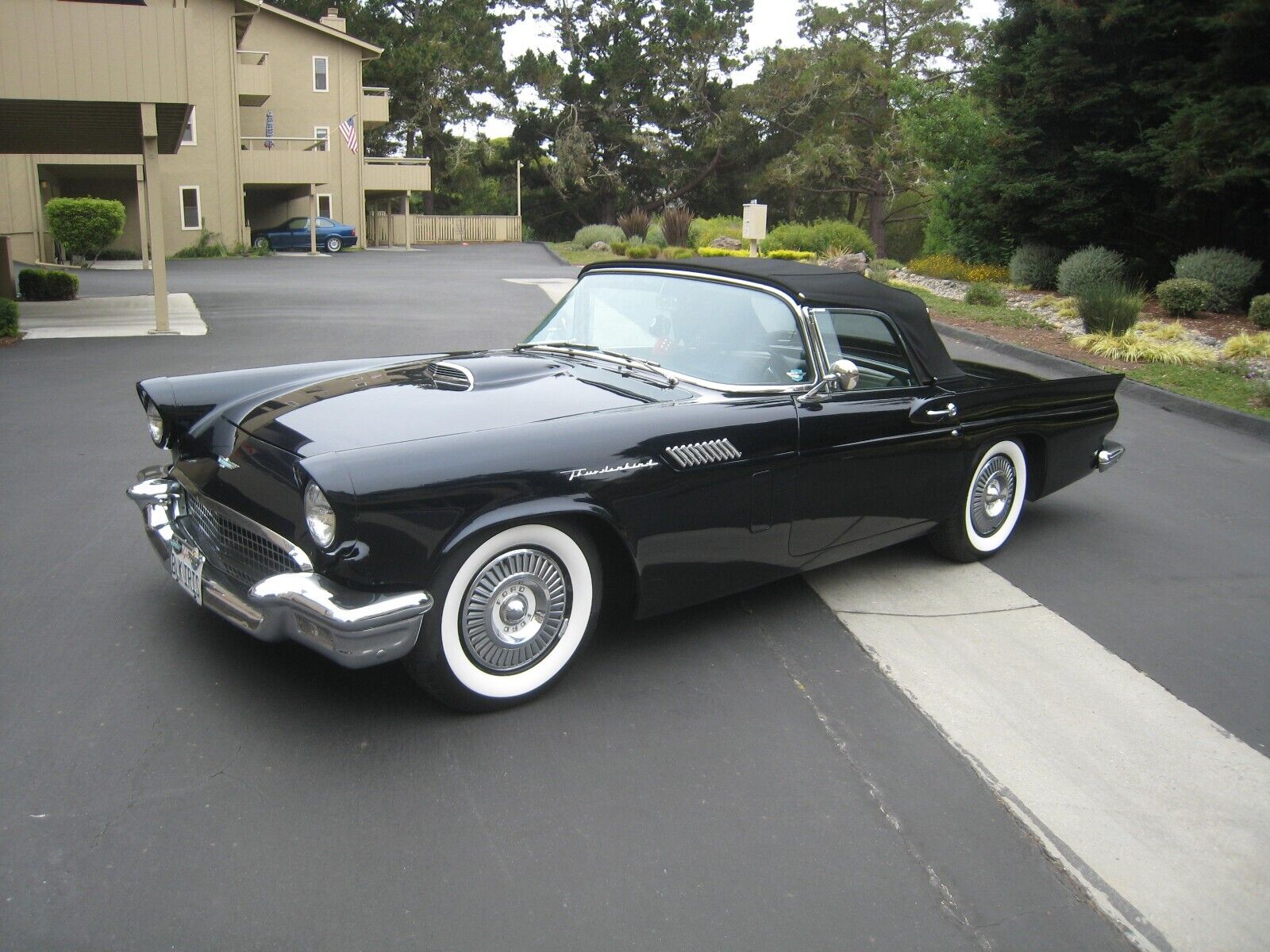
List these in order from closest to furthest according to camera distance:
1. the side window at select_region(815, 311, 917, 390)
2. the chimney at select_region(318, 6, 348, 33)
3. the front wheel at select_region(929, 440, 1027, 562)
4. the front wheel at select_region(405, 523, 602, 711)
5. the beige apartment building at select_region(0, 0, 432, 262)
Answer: the front wheel at select_region(405, 523, 602, 711)
the side window at select_region(815, 311, 917, 390)
the front wheel at select_region(929, 440, 1027, 562)
the beige apartment building at select_region(0, 0, 432, 262)
the chimney at select_region(318, 6, 348, 33)

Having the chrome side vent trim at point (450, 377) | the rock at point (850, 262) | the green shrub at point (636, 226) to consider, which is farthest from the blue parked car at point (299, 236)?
the chrome side vent trim at point (450, 377)

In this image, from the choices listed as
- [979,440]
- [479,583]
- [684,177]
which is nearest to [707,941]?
[479,583]

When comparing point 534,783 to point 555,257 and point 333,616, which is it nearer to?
point 333,616

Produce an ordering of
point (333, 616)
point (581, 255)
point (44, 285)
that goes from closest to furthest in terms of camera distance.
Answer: point (333, 616) < point (44, 285) < point (581, 255)

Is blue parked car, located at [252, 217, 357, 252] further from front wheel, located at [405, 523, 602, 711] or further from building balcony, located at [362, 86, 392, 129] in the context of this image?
front wheel, located at [405, 523, 602, 711]

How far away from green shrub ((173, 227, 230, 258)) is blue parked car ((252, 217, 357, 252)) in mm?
2525

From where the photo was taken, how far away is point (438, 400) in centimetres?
400

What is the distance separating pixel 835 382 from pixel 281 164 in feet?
111

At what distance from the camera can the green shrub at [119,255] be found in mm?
29438

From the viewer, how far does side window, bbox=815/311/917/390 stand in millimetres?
4625

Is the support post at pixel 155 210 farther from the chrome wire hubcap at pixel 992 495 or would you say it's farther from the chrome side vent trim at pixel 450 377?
the chrome wire hubcap at pixel 992 495

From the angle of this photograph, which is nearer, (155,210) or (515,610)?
(515,610)

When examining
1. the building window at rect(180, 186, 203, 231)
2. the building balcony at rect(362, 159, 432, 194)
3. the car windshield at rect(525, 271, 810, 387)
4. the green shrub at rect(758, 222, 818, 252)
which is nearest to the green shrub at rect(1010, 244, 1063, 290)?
the green shrub at rect(758, 222, 818, 252)

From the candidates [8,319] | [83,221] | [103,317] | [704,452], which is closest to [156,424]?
[704,452]
